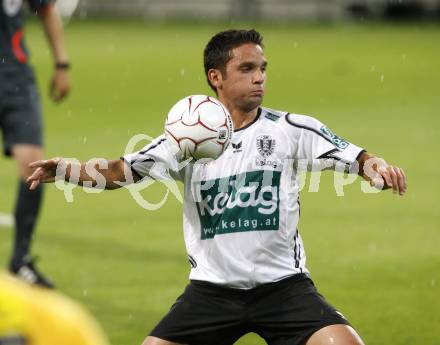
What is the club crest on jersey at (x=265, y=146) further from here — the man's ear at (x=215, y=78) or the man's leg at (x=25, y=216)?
the man's leg at (x=25, y=216)

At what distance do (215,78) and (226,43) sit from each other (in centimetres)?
19

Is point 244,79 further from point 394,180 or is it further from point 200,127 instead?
point 394,180

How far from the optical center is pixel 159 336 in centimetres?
505

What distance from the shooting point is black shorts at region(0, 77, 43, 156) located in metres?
7.75

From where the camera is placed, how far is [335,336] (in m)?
4.83

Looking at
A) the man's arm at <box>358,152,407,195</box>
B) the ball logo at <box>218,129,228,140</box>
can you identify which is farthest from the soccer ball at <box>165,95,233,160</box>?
the man's arm at <box>358,152,407,195</box>

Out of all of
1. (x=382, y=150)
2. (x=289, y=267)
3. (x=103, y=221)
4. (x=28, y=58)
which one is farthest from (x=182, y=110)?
(x=382, y=150)

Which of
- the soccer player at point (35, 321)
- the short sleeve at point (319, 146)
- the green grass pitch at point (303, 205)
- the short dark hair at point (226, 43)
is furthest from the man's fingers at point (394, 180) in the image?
the soccer player at point (35, 321)

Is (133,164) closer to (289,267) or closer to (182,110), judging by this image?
(182,110)

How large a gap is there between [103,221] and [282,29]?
80.2 ft

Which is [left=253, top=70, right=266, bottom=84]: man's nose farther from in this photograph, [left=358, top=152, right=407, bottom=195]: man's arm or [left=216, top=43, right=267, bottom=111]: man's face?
[left=358, top=152, right=407, bottom=195]: man's arm

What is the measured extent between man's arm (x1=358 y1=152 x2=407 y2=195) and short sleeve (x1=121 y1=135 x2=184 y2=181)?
3.05ft

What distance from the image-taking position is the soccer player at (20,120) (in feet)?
25.1

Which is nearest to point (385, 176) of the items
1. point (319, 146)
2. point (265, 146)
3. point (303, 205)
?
point (319, 146)
